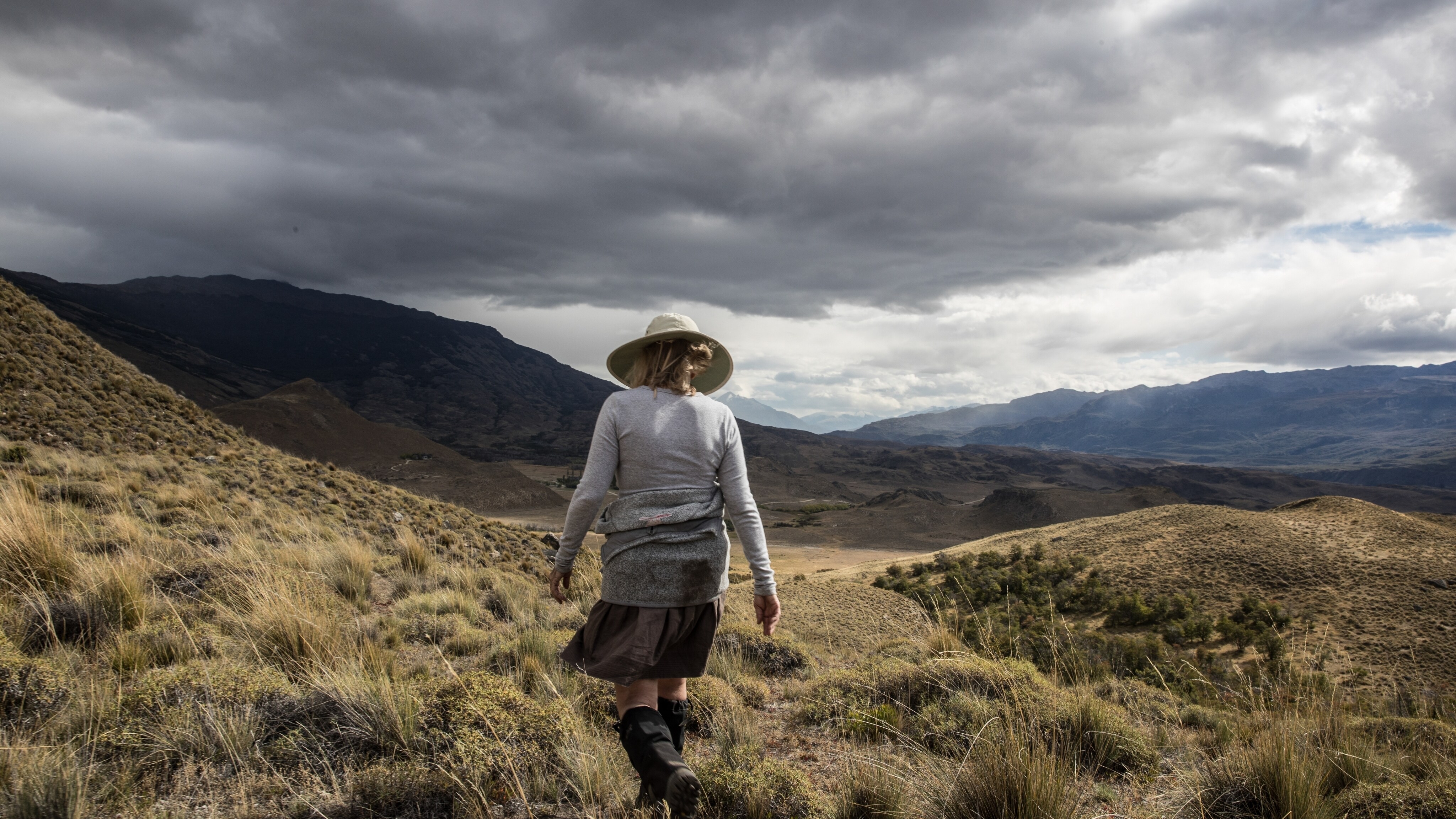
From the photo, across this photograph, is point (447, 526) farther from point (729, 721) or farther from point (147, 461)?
point (729, 721)

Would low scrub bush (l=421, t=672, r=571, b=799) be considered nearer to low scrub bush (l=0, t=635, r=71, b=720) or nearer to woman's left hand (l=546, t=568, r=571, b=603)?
woman's left hand (l=546, t=568, r=571, b=603)

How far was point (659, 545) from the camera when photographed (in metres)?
2.54

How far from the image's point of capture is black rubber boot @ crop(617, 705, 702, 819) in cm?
223

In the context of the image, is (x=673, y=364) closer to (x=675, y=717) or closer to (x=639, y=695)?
(x=639, y=695)

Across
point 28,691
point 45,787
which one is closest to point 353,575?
point 28,691

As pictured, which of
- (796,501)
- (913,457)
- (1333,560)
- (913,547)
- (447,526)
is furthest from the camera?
(913,457)

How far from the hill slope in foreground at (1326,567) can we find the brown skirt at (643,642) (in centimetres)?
1278

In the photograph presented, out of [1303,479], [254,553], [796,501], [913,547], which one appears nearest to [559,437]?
[796,501]

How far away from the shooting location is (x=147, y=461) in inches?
410

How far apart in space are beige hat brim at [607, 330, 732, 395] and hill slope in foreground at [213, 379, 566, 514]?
45.0m

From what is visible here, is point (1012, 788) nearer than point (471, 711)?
Yes

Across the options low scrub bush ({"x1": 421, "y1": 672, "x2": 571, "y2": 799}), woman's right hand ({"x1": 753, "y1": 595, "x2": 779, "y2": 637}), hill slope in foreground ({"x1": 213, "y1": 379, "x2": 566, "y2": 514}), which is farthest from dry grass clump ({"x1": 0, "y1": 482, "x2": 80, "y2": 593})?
hill slope in foreground ({"x1": 213, "y1": 379, "x2": 566, "y2": 514})

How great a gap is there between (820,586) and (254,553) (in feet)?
37.5

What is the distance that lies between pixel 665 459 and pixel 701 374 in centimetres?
56
